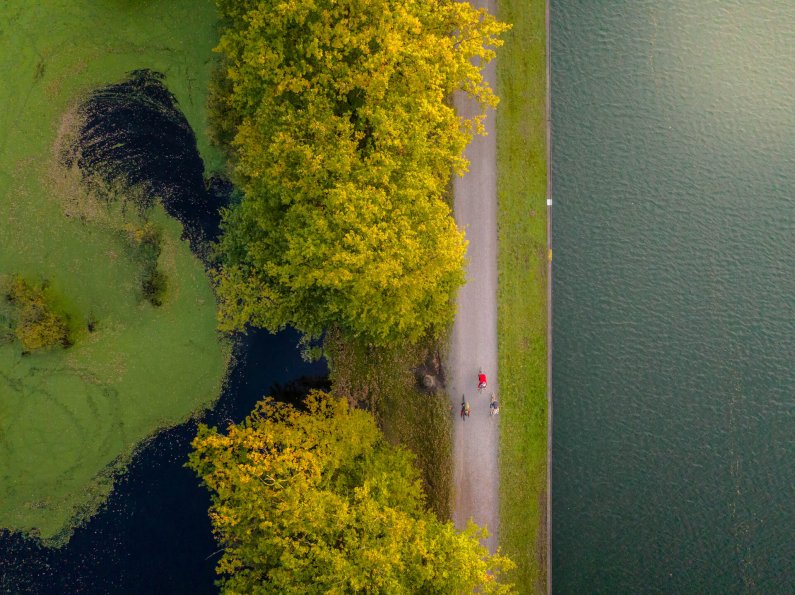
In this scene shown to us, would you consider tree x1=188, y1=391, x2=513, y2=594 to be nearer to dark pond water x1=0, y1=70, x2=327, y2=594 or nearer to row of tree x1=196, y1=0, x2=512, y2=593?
row of tree x1=196, y1=0, x2=512, y2=593

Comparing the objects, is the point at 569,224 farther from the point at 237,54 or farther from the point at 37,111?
the point at 37,111

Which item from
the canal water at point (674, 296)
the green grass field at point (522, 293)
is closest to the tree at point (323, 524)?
the green grass field at point (522, 293)

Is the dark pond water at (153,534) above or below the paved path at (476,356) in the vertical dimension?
below

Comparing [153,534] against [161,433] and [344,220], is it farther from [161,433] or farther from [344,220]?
[344,220]

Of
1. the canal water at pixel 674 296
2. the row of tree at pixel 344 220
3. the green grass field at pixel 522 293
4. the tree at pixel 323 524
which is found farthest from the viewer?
the canal water at pixel 674 296

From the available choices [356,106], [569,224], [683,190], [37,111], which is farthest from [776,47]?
[37,111]

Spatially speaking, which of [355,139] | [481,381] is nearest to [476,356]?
[481,381]

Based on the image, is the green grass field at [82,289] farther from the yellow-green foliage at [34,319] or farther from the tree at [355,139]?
the tree at [355,139]
